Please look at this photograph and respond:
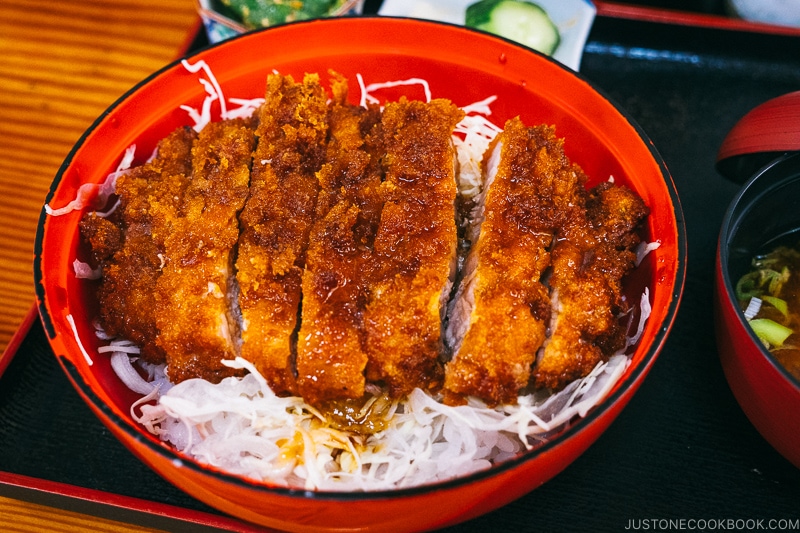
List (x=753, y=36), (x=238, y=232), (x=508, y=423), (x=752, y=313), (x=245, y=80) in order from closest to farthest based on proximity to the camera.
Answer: (x=508, y=423) → (x=238, y=232) → (x=752, y=313) → (x=245, y=80) → (x=753, y=36)

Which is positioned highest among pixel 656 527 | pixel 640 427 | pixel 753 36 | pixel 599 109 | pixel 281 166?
pixel 753 36

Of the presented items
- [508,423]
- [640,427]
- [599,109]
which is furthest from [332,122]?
[640,427]

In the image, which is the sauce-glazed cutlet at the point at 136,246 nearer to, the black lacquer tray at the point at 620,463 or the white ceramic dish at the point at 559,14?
the black lacquer tray at the point at 620,463

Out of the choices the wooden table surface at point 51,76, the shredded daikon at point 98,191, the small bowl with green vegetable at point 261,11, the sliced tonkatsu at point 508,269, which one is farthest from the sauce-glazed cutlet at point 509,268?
the wooden table surface at point 51,76

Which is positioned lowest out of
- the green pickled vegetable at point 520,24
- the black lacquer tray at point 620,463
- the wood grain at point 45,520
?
the wood grain at point 45,520

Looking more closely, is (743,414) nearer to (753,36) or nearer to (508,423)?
(508,423)

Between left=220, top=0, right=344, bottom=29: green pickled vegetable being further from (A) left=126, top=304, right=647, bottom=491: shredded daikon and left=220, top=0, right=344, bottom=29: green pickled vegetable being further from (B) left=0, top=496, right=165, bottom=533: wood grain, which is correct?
(B) left=0, top=496, right=165, bottom=533: wood grain
